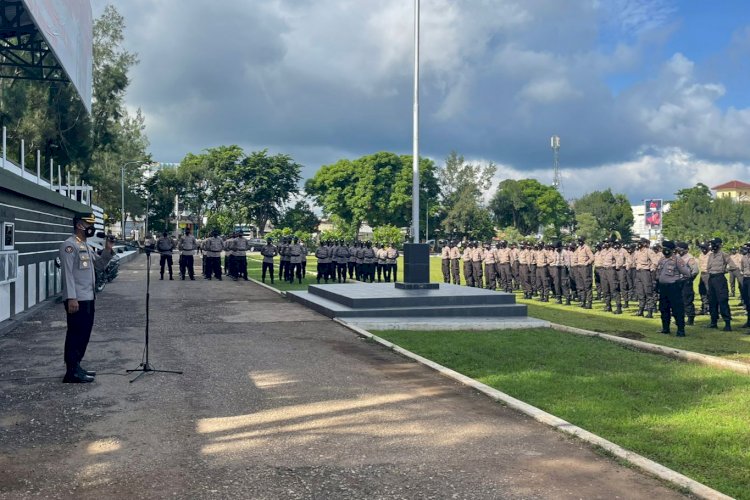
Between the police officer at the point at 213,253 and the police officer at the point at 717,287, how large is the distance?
15.9 metres

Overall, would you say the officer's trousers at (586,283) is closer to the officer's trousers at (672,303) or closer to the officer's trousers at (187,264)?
the officer's trousers at (672,303)

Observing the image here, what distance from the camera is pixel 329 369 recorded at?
8.27 metres

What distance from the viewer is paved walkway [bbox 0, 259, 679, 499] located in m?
4.37

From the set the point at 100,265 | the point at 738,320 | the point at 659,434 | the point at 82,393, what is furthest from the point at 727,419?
the point at 738,320

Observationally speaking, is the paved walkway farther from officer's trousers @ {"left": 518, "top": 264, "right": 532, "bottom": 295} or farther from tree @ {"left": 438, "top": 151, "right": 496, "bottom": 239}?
tree @ {"left": 438, "top": 151, "right": 496, "bottom": 239}

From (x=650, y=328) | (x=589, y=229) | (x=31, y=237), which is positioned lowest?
(x=650, y=328)

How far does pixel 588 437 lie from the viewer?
17.6 ft

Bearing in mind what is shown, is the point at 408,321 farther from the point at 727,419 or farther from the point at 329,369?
the point at 727,419

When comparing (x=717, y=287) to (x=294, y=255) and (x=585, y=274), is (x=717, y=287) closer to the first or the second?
(x=585, y=274)

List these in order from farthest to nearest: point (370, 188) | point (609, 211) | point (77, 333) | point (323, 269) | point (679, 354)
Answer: point (609, 211), point (370, 188), point (323, 269), point (679, 354), point (77, 333)

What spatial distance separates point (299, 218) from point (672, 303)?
2424 inches

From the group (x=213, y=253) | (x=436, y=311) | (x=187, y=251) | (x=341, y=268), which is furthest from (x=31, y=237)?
(x=341, y=268)

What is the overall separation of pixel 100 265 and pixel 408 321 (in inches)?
244

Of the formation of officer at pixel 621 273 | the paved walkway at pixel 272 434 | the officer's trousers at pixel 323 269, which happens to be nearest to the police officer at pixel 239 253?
the officer's trousers at pixel 323 269
